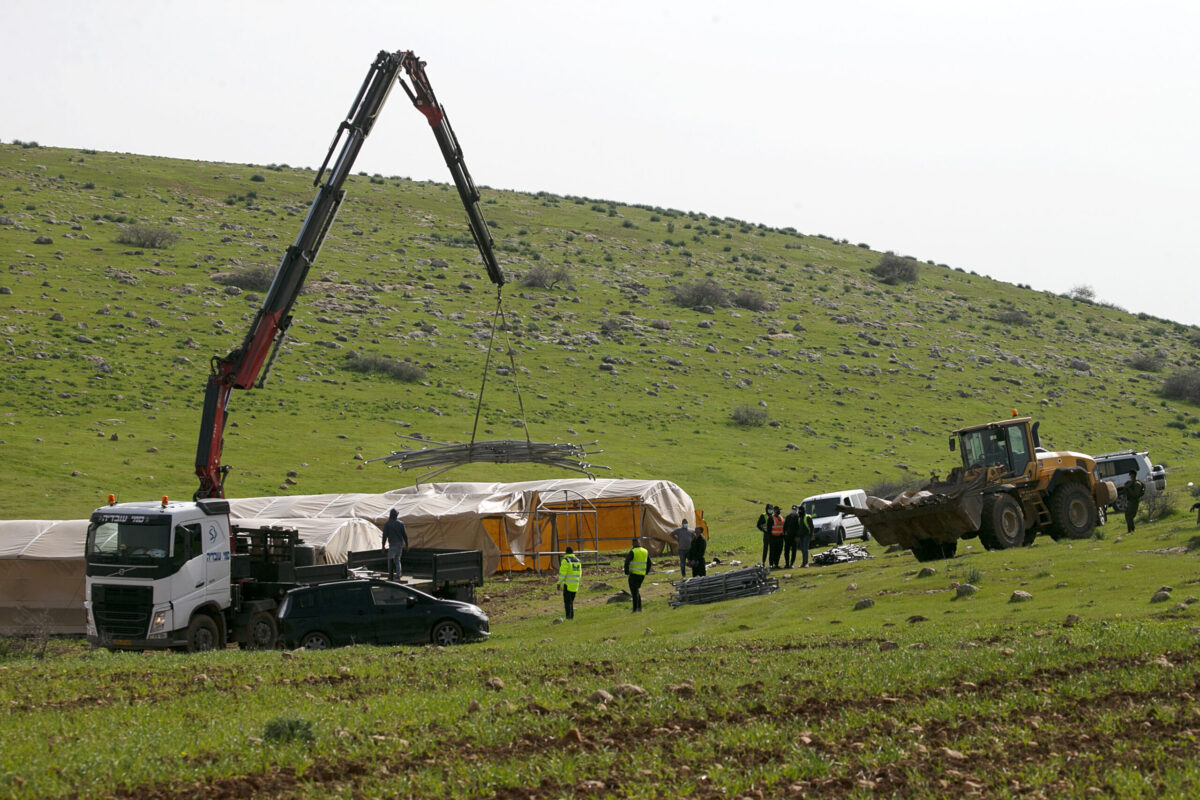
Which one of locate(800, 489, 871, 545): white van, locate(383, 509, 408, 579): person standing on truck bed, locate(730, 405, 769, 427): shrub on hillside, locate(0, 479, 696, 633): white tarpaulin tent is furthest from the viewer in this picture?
locate(730, 405, 769, 427): shrub on hillside

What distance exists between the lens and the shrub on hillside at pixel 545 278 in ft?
279

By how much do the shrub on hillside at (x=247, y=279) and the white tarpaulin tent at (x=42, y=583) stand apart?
1845 inches

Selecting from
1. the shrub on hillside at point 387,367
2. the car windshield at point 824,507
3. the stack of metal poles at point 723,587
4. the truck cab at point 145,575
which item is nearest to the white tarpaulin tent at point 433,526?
the car windshield at point 824,507

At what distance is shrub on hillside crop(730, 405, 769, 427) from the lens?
211 feet

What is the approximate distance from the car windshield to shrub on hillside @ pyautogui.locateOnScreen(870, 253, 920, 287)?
2989 inches

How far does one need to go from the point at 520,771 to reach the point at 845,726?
2898mm

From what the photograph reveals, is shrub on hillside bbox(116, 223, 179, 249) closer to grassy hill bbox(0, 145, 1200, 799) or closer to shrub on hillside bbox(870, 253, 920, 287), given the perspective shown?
grassy hill bbox(0, 145, 1200, 799)

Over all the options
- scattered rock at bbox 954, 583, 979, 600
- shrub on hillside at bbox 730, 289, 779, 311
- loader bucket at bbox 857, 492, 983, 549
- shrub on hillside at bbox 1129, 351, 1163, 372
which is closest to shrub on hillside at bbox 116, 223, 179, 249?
shrub on hillside at bbox 730, 289, 779, 311

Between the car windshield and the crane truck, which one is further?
the car windshield

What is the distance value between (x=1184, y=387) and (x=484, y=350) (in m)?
52.3

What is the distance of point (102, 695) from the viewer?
12.8 m

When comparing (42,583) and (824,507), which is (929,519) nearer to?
(824,507)

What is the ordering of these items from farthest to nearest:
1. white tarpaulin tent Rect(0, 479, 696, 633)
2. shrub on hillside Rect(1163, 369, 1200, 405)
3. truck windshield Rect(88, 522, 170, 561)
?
shrub on hillside Rect(1163, 369, 1200, 405)
white tarpaulin tent Rect(0, 479, 696, 633)
truck windshield Rect(88, 522, 170, 561)

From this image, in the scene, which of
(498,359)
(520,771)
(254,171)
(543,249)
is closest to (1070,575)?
(520,771)
